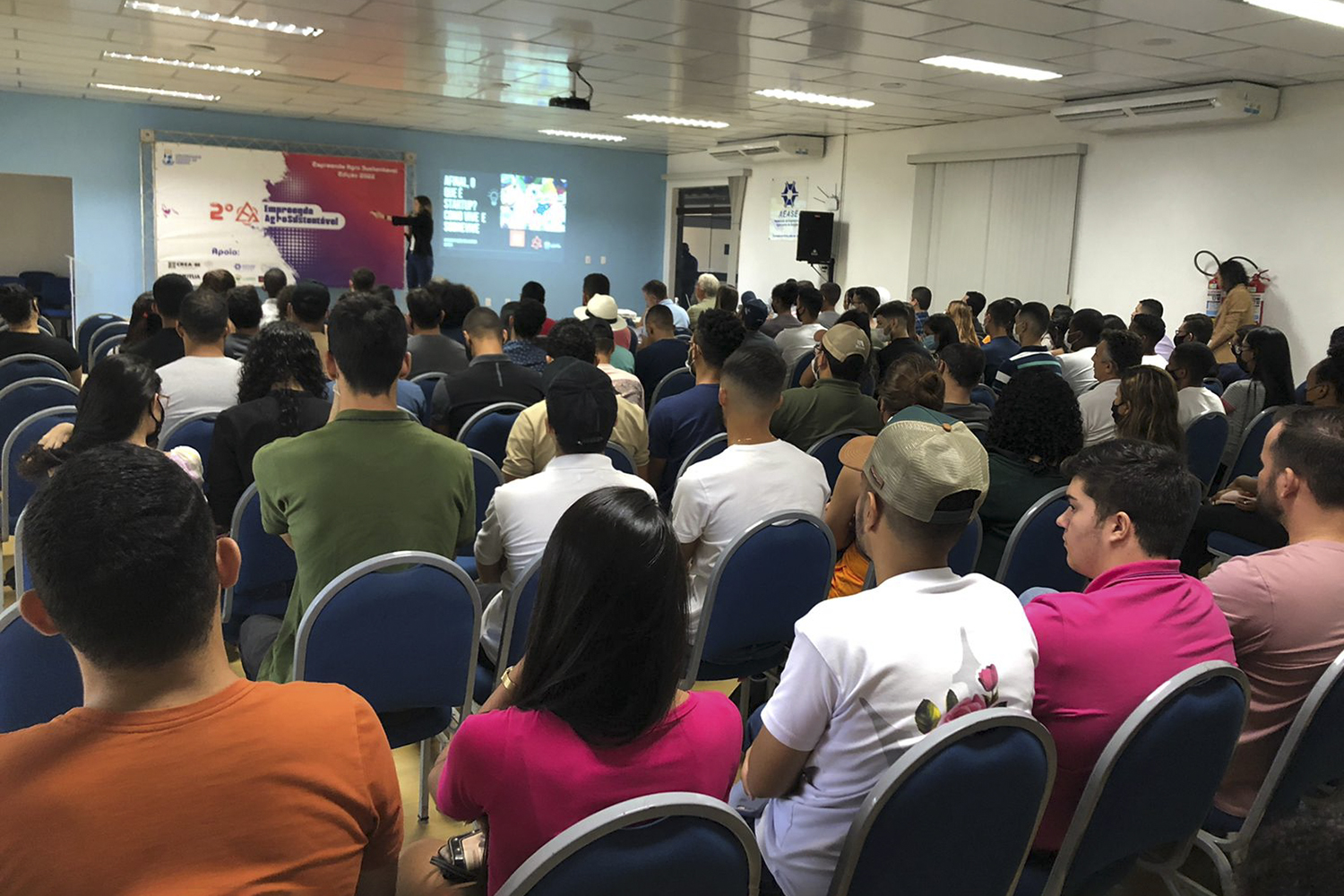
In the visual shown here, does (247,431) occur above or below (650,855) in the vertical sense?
above

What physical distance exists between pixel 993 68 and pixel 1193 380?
3.71 m

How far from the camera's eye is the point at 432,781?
4.72ft

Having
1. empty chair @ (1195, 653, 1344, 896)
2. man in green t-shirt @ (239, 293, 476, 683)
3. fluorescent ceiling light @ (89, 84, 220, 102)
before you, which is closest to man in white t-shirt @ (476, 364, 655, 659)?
man in green t-shirt @ (239, 293, 476, 683)

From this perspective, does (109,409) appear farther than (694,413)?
No

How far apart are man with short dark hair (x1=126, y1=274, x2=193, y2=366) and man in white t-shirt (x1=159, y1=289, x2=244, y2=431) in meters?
1.02

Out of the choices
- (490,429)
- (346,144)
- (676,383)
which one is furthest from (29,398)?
(346,144)

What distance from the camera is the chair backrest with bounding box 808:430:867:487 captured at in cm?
369

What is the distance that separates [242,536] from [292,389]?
62 cm

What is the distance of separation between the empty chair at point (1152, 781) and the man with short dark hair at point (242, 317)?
4.58 m

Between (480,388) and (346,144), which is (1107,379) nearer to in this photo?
(480,388)

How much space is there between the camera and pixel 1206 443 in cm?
459

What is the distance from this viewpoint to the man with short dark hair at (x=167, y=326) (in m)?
4.98

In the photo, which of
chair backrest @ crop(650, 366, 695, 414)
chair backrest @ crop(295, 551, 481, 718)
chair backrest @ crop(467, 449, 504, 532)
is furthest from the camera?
chair backrest @ crop(650, 366, 695, 414)

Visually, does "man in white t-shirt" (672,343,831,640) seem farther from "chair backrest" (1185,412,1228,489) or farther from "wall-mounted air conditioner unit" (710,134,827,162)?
"wall-mounted air conditioner unit" (710,134,827,162)
